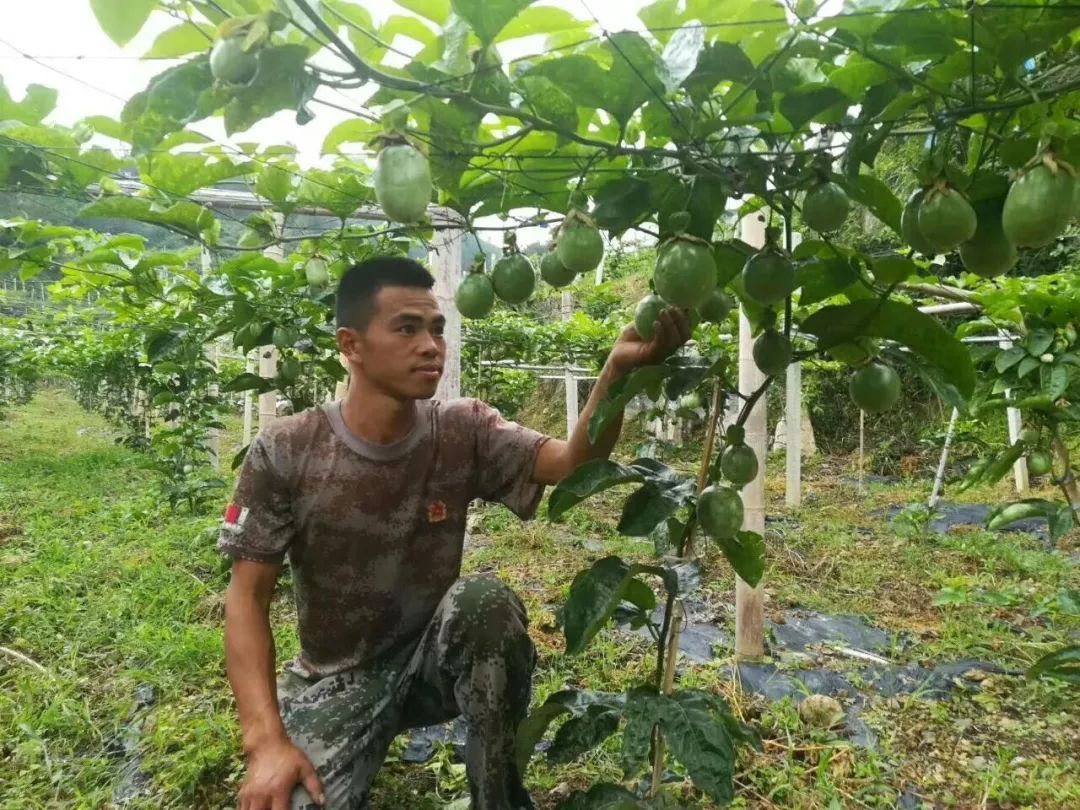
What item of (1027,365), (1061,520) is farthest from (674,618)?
(1027,365)

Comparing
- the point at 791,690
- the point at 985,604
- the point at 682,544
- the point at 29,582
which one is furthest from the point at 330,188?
the point at 985,604

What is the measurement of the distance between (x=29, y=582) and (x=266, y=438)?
2.69m

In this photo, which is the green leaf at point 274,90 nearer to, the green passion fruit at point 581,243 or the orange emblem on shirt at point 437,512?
the green passion fruit at point 581,243

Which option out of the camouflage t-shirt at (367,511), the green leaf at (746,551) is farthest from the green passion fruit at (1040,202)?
the camouflage t-shirt at (367,511)

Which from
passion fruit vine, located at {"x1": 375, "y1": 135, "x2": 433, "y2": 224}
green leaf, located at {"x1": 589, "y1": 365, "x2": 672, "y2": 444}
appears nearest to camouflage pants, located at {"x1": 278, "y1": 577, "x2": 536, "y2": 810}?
green leaf, located at {"x1": 589, "y1": 365, "x2": 672, "y2": 444}

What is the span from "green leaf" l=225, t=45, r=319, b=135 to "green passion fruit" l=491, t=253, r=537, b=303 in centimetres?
53

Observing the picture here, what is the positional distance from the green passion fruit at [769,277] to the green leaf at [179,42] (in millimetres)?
796

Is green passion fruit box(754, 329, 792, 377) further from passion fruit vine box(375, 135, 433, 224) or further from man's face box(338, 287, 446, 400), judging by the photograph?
man's face box(338, 287, 446, 400)

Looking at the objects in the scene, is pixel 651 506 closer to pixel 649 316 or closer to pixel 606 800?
pixel 649 316

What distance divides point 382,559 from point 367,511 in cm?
12

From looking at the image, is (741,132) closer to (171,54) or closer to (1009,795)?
(171,54)

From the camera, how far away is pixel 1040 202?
83 cm

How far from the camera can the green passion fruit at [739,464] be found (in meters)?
1.20

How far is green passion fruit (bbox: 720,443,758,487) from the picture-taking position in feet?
3.95
